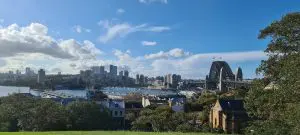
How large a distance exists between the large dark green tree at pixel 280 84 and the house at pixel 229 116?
28.1 m

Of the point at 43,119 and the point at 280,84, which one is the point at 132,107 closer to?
the point at 43,119

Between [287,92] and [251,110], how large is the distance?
529cm

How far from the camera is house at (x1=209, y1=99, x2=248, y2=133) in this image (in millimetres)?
51562

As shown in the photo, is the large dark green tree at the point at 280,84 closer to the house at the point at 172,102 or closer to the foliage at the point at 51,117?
the foliage at the point at 51,117

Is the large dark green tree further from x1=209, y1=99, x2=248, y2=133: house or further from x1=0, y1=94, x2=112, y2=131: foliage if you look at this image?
x1=209, y1=99, x2=248, y2=133: house

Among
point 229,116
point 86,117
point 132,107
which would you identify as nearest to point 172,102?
point 132,107

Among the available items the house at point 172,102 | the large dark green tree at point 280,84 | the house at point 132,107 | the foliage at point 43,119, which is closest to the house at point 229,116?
the house at point 172,102

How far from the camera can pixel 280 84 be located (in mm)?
19688

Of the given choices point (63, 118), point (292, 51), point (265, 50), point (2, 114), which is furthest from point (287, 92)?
point (2, 114)

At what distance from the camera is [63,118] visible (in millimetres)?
42344

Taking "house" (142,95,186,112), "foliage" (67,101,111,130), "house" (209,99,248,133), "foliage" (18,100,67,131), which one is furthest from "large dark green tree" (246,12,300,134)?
"house" (142,95,186,112)

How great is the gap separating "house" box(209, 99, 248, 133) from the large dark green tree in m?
28.1

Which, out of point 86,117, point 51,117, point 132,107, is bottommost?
point 132,107

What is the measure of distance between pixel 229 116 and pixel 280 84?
111ft
